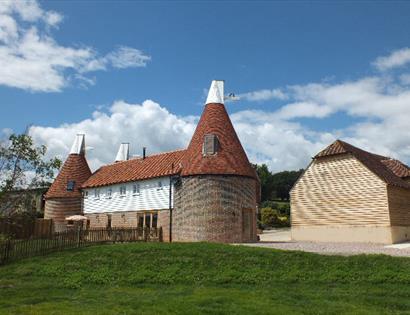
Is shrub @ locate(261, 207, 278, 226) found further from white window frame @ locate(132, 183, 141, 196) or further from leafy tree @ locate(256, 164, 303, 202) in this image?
leafy tree @ locate(256, 164, 303, 202)

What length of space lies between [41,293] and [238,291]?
5689 millimetres

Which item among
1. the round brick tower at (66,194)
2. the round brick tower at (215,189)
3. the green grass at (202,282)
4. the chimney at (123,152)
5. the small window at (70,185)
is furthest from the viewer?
the chimney at (123,152)

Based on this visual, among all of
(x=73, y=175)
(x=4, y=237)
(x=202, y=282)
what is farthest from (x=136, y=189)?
(x=202, y=282)

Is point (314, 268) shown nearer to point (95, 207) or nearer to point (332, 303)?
point (332, 303)

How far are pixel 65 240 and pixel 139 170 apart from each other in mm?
12678

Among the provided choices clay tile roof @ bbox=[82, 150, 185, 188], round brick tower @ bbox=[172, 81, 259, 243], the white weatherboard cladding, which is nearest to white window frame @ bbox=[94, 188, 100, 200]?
the white weatherboard cladding

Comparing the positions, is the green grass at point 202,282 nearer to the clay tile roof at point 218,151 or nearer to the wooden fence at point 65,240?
the wooden fence at point 65,240

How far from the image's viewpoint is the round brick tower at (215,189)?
25.9 meters

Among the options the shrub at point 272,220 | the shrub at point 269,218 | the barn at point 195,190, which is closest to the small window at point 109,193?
the barn at point 195,190

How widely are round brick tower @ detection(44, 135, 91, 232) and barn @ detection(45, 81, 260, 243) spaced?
7.23ft

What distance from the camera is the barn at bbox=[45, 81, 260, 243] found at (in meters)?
26.1

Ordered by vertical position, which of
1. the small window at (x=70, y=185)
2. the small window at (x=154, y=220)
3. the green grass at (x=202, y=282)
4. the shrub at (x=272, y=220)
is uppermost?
the small window at (x=70, y=185)

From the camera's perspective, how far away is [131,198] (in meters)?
32.4

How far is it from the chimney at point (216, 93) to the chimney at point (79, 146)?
1626 cm
